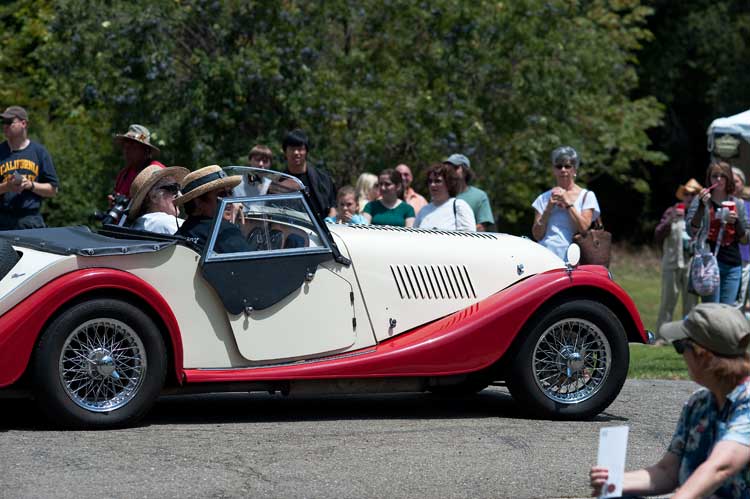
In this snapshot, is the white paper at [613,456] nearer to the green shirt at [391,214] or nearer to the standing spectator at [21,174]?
the green shirt at [391,214]

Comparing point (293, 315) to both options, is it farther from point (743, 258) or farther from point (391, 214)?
point (743, 258)

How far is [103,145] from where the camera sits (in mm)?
19922

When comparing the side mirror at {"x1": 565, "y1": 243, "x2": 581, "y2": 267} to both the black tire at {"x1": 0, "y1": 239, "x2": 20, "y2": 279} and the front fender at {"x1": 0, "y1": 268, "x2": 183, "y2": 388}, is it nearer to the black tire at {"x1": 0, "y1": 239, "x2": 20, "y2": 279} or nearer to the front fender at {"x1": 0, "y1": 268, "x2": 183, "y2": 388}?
the front fender at {"x1": 0, "y1": 268, "x2": 183, "y2": 388}

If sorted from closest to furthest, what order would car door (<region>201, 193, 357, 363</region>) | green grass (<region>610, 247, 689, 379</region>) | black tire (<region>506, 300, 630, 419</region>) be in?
car door (<region>201, 193, 357, 363</region>) → black tire (<region>506, 300, 630, 419</region>) → green grass (<region>610, 247, 689, 379</region>)

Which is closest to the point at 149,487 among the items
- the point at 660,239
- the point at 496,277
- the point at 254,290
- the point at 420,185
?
the point at 254,290

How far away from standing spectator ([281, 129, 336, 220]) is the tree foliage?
570cm

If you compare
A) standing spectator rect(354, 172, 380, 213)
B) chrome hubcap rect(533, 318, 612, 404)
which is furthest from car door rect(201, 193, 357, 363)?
standing spectator rect(354, 172, 380, 213)

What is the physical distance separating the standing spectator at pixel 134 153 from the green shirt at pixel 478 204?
105 inches

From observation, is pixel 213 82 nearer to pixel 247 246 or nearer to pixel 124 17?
pixel 124 17

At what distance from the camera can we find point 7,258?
24.6 feet

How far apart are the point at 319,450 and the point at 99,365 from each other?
1.34 m

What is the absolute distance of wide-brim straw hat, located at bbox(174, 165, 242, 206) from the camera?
7930 millimetres

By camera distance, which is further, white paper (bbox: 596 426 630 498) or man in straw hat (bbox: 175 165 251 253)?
man in straw hat (bbox: 175 165 251 253)

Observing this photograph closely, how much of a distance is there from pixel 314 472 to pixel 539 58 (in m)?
13.7
